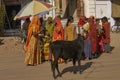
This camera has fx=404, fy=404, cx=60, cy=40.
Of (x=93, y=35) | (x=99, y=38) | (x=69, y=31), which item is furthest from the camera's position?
(x=99, y=38)

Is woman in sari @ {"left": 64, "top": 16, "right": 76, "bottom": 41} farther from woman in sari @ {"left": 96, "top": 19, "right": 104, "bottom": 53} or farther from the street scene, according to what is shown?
woman in sari @ {"left": 96, "top": 19, "right": 104, "bottom": 53}

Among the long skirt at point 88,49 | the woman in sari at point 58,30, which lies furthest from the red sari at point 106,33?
the woman in sari at point 58,30

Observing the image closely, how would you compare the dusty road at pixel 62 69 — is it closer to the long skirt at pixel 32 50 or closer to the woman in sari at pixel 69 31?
the long skirt at pixel 32 50

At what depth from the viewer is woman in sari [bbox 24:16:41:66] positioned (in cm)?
1331

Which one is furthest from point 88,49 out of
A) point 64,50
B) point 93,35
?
point 64,50

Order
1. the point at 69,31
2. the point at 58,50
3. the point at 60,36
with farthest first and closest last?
the point at 69,31 < the point at 60,36 < the point at 58,50

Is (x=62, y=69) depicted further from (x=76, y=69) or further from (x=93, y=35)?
(x=93, y=35)

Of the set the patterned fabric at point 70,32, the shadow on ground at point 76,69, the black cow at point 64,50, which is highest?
the patterned fabric at point 70,32

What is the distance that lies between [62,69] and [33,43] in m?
1.55

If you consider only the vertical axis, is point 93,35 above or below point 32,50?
above

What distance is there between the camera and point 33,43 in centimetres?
1349

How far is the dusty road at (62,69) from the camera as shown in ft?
37.5

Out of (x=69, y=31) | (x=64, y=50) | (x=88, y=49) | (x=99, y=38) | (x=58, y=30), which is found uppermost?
(x=58, y=30)

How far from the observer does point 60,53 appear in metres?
11.4
